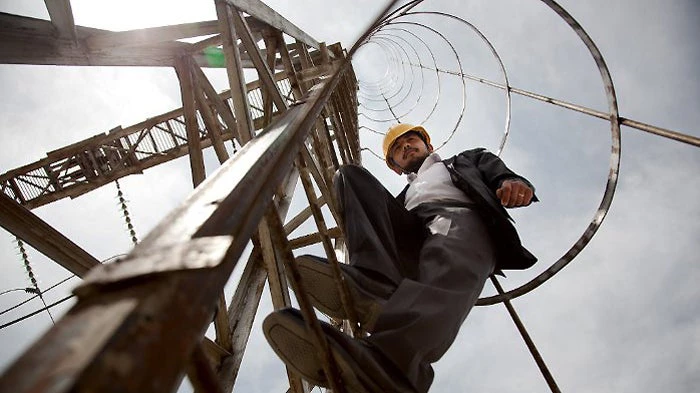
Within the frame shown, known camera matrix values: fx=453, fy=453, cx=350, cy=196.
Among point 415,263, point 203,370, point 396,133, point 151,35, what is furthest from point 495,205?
point 151,35

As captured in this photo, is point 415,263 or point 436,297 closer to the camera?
point 436,297

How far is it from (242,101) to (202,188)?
93.7 inches

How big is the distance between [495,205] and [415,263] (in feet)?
2.21

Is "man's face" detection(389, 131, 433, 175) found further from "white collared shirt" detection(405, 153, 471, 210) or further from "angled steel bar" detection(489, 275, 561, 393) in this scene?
"angled steel bar" detection(489, 275, 561, 393)

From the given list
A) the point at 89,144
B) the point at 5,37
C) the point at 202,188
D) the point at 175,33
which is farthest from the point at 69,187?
the point at 202,188

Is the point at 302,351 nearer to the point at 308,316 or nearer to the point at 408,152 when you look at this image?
the point at 308,316

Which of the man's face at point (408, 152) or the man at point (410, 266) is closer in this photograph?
the man at point (410, 266)

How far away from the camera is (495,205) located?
3.08 metres

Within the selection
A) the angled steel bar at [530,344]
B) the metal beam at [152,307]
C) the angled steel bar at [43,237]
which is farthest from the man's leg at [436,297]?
the angled steel bar at [43,237]

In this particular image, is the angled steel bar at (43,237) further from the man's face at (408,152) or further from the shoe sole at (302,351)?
the man's face at (408,152)

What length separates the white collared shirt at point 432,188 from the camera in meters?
3.33

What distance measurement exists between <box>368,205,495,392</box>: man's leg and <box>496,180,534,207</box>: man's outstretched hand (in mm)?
284

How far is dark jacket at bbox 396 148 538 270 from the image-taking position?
306cm

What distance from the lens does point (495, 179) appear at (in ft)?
10.9
